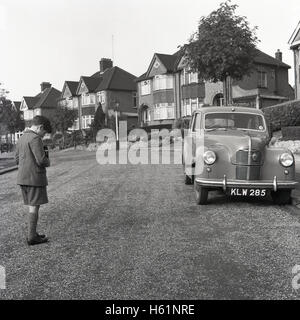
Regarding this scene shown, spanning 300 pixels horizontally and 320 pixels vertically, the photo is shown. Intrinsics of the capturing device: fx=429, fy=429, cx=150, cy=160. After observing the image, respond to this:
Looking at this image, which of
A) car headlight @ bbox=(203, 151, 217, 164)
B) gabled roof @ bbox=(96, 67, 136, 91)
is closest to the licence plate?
car headlight @ bbox=(203, 151, 217, 164)

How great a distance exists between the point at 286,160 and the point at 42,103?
2811 inches

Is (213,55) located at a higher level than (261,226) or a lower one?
higher

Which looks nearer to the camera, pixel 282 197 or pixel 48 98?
pixel 282 197

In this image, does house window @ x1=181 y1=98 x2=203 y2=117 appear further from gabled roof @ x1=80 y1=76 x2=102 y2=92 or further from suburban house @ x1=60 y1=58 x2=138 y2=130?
gabled roof @ x1=80 y1=76 x2=102 y2=92

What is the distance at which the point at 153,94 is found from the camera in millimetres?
48594

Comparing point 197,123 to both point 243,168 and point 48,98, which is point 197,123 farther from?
point 48,98

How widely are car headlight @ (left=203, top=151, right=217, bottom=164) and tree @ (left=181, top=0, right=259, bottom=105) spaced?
1828cm

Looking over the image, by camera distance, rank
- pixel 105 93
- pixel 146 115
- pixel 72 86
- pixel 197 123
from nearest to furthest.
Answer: pixel 197 123 < pixel 146 115 < pixel 105 93 < pixel 72 86

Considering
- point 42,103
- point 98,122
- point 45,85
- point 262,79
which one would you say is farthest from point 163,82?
point 45,85

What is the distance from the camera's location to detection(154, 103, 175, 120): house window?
153 feet

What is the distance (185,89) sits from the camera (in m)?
44.2

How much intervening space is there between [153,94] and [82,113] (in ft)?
54.5
